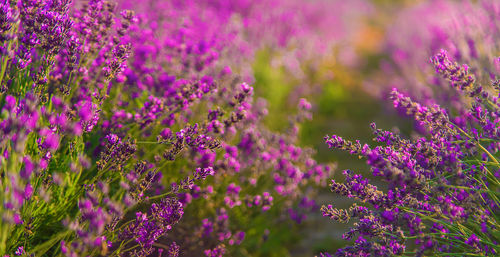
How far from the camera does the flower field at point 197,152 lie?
168 centimetres

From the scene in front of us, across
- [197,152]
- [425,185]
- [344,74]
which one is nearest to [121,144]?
[197,152]

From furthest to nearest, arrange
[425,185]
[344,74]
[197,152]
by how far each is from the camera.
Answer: [344,74] → [197,152] → [425,185]

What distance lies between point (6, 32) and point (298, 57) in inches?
227

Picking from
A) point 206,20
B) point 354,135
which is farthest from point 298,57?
point 206,20

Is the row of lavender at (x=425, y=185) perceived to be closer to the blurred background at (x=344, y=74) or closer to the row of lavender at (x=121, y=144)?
the row of lavender at (x=121, y=144)

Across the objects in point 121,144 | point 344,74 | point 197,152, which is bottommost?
point 344,74

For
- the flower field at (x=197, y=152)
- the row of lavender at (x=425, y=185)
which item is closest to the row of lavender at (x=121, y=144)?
the flower field at (x=197, y=152)

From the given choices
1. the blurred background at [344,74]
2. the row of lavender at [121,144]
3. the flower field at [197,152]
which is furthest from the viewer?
the blurred background at [344,74]

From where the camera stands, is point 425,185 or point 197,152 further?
point 197,152

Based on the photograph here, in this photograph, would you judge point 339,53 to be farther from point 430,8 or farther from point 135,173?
point 135,173

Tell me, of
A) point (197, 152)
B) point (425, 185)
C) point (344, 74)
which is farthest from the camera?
point (344, 74)

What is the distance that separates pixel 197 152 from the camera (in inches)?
104

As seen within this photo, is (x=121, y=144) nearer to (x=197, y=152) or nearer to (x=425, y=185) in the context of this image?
(x=197, y=152)

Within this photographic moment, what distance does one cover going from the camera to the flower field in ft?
5.52
